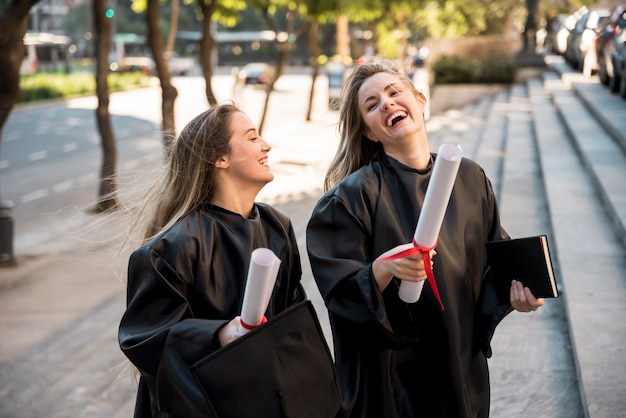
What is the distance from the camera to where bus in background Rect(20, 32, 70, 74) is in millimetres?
49719

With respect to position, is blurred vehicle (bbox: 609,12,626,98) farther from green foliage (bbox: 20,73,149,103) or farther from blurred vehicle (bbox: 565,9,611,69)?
green foliage (bbox: 20,73,149,103)

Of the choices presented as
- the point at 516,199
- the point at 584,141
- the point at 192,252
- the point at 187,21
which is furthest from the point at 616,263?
the point at 187,21

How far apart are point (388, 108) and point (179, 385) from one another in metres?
1.08

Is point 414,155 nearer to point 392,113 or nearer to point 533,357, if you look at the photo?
point 392,113

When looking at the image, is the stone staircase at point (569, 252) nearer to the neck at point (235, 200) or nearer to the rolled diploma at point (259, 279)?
the neck at point (235, 200)

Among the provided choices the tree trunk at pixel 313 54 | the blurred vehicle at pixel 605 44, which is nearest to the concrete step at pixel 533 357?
the blurred vehicle at pixel 605 44

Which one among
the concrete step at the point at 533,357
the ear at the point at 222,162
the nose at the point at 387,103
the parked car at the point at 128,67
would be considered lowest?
the parked car at the point at 128,67

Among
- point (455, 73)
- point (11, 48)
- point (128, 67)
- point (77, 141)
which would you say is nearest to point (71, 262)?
point (11, 48)

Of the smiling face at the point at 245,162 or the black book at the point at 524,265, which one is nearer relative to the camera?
the black book at the point at 524,265

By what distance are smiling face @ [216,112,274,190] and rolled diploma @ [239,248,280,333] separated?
2.67 ft

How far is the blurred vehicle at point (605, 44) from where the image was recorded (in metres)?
11.9

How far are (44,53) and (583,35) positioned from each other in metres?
50.9

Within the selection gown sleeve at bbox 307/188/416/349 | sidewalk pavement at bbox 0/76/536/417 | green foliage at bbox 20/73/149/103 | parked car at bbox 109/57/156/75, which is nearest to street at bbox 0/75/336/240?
sidewalk pavement at bbox 0/76/536/417

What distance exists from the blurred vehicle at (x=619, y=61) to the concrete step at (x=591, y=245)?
945mm
